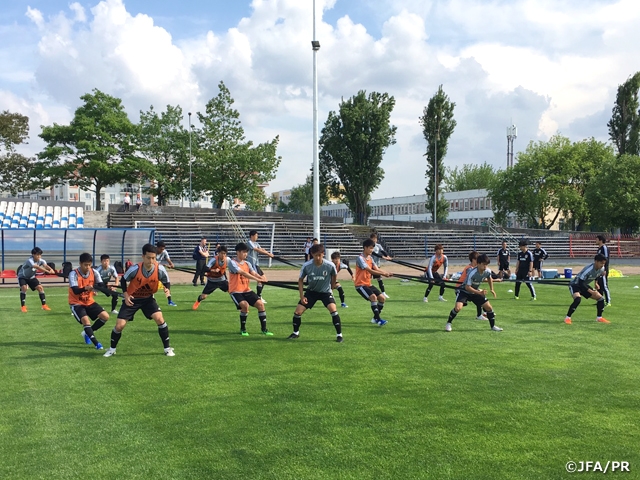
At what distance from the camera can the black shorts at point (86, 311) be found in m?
11.3

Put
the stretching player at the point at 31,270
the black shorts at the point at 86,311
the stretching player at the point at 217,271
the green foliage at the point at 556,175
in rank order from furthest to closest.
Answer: the green foliage at the point at 556,175 → the stretching player at the point at 31,270 → the stretching player at the point at 217,271 → the black shorts at the point at 86,311

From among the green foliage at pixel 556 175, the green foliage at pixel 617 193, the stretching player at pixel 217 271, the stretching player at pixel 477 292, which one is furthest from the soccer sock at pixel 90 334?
the green foliage at pixel 556 175

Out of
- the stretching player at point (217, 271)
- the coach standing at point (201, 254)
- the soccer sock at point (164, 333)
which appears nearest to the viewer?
the soccer sock at point (164, 333)

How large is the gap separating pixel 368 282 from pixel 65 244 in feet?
54.2

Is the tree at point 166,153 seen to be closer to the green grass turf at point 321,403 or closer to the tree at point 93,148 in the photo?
the tree at point 93,148

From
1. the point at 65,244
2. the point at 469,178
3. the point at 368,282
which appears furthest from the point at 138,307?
the point at 469,178

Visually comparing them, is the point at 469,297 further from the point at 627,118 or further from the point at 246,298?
the point at 627,118

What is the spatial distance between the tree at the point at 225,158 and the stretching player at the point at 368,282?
39.6m

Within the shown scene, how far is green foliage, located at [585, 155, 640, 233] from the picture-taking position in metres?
48.1

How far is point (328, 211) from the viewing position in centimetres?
11788

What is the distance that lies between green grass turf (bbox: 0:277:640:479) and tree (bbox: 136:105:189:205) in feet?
143

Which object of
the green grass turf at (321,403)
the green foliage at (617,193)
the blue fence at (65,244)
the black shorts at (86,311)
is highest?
the green foliage at (617,193)

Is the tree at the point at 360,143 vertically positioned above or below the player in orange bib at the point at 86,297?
above

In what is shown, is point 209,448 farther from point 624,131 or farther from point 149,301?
point 624,131
